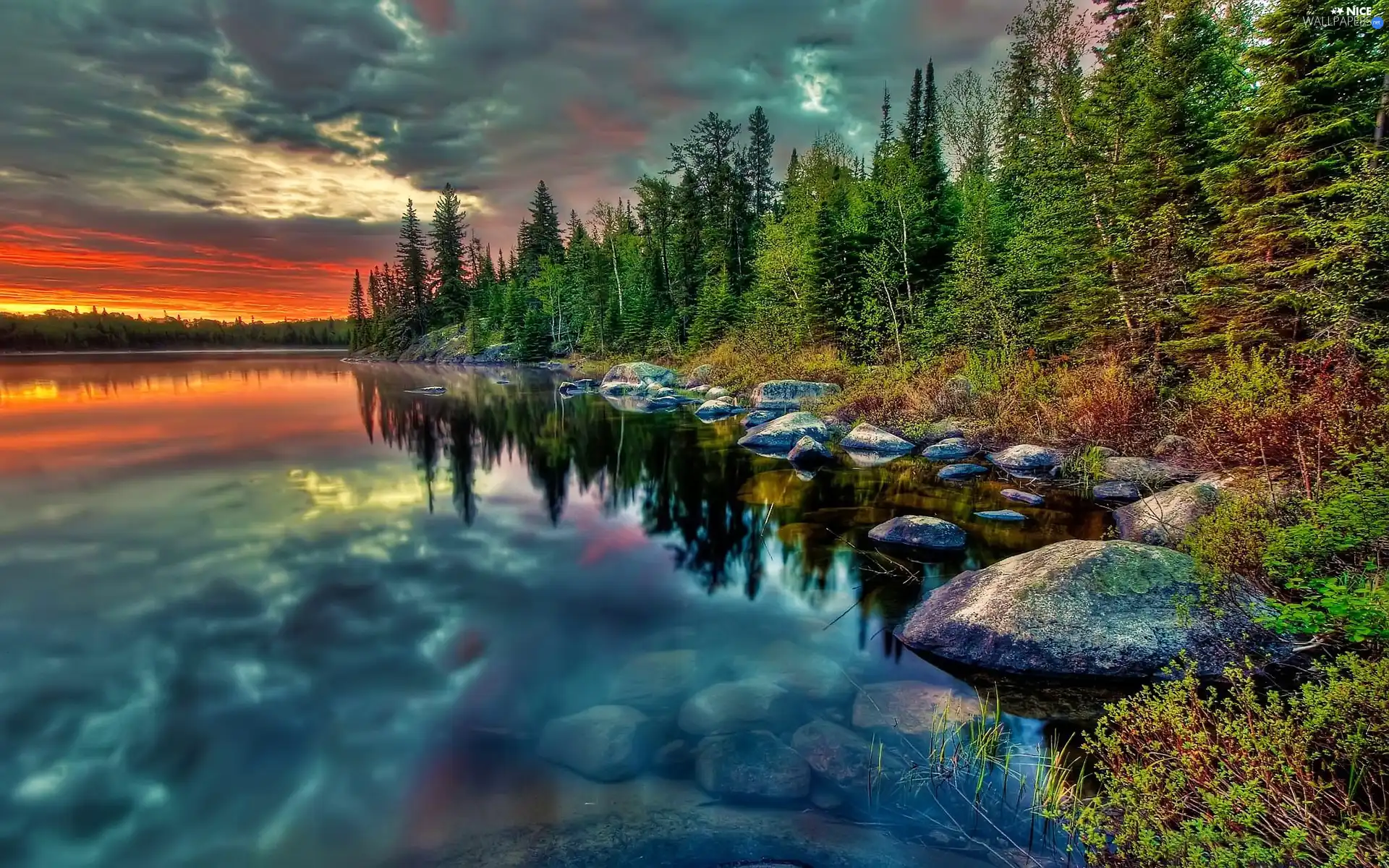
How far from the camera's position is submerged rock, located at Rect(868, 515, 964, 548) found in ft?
30.5

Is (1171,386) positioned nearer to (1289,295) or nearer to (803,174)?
(1289,295)

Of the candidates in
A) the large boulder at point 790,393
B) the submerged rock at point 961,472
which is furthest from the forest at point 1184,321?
the submerged rock at point 961,472

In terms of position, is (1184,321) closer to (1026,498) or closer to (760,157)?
(1026,498)

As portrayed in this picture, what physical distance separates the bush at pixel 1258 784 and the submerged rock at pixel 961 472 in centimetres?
1046

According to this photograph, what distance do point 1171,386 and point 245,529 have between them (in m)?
20.4

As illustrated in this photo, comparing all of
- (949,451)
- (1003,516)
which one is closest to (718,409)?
(949,451)

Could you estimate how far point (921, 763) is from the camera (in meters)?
4.69

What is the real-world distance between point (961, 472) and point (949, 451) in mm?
1980

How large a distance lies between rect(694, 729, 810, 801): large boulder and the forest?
6.28 ft

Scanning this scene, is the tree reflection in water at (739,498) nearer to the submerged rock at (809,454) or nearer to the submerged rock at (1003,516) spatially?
the submerged rock at (1003,516)

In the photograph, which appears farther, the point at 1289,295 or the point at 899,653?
the point at 1289,295

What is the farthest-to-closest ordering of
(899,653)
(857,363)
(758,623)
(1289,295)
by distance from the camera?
(857,363) → (1289,295) → (758,623) → (899,653)

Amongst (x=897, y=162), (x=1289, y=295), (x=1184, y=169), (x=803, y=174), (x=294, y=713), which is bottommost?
(x=294, y=713)

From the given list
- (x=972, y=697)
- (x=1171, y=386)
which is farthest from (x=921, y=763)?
(x=1171, y=386)
